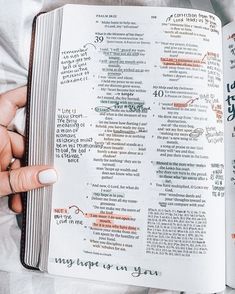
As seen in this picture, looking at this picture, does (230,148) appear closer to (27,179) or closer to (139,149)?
(139,149)

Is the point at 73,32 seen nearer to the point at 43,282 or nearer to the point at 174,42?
the point at 174,42

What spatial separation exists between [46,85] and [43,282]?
0.27 m

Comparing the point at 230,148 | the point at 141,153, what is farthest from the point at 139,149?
the point at 230,148

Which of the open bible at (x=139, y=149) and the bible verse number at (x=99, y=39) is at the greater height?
the bible verse number at (x=99, y=39)

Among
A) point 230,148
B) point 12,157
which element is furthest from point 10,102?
point 230,148

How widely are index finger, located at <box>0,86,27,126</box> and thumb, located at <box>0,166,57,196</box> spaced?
0.28 ft

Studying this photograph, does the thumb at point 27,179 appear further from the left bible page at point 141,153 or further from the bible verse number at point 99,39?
the bible verse number at point 99,39

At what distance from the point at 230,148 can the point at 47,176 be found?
23 centimetres

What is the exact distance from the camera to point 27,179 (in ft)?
1.47

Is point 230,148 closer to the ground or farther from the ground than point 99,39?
closer to the ground

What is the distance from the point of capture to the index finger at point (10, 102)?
0.50 metres

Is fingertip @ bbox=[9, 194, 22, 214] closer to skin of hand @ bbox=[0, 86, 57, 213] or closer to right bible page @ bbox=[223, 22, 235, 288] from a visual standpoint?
skin of hand @ bbox=[0, 86, 57, 213]

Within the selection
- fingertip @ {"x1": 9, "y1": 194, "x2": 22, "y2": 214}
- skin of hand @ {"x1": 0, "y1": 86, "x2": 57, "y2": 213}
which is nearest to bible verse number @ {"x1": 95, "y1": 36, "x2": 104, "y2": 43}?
skin of hand @ {"x1": 0, "y1": 86, "x2": 57, "y2": 213}

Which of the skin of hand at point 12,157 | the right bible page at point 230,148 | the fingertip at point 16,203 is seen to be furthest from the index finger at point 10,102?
the right bible page at point 230,148
